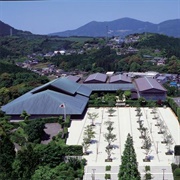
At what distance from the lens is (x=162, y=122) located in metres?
19.6

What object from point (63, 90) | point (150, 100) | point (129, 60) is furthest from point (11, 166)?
point (129, 60)

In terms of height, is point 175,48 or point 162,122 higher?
point 175,48

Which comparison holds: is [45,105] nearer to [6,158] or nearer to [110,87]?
[110,87]

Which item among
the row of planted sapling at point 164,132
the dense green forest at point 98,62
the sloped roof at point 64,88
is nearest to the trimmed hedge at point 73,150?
the row of planted sapling at point 164,132

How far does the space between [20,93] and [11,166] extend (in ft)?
49.7

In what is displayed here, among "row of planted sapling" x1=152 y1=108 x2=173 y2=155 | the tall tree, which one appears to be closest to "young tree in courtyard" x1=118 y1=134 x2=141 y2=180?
the tall tree

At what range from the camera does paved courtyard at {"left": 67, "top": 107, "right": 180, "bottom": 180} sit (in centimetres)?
1343

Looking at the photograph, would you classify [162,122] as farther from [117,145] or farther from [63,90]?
[63,90]

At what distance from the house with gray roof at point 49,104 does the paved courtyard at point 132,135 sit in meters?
1.01

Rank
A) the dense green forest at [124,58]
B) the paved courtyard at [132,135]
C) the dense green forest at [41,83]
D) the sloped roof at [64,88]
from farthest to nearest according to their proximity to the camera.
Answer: the dense green forest at [124,58] < the sloped roof at [64,88] < the paved courtyard at [132,135] < the dense green forest at [41,83]

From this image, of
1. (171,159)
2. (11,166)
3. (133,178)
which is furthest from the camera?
(171,159)

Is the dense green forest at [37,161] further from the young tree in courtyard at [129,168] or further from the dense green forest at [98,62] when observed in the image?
the dense green forest at [98,62]

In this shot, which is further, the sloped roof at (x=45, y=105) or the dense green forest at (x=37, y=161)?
the sloped roof at (x=45, y=105)

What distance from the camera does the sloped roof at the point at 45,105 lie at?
67.3 ft
